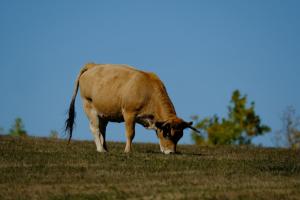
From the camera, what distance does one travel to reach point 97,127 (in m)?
23.7

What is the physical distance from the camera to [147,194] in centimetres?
1456

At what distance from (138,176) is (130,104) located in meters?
5.80

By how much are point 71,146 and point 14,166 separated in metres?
6.99

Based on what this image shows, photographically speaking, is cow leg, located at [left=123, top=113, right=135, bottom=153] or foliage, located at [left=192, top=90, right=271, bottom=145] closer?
cow leg, located at [left=123, top=113, right=135, bottom=153]

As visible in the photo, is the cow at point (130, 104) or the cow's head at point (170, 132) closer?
the cow's head at point (170, 132)

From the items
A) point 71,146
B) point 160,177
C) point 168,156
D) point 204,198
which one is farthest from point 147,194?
point 71,146

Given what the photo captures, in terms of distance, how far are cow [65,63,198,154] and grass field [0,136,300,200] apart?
0.86 meters

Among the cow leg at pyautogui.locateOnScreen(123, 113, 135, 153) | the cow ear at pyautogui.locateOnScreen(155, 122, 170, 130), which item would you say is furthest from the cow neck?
the cow leg at pyautogui.locateOnScreen(123, 113, 135, 153)

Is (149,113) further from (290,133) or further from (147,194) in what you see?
(290,133)

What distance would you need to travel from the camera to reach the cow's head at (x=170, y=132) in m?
21.8

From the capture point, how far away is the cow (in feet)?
72.8

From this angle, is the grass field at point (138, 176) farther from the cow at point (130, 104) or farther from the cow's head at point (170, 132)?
the cow at point (130, 104)

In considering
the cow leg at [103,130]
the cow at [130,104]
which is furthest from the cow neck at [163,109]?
the cow leg at [103,130]

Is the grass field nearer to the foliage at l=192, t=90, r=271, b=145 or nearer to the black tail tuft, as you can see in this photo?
the black tail tuft
